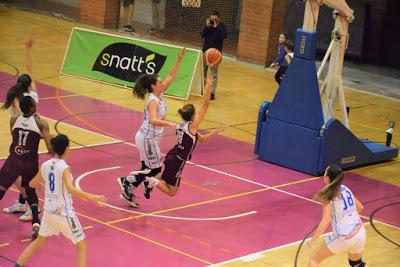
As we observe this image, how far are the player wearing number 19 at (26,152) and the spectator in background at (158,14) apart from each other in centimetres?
1709

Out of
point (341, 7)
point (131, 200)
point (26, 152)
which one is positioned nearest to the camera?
point (26, 152)

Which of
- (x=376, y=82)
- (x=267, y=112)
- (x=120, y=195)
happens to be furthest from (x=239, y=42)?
(x=120, y=195)

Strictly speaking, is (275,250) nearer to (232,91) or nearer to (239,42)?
(232,91)

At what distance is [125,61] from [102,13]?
8.18 metres

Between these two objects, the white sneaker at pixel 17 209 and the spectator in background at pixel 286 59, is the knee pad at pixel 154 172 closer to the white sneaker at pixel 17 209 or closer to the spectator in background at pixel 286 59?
the white sneaker at pixel 17 209

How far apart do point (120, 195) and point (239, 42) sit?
44.3ft

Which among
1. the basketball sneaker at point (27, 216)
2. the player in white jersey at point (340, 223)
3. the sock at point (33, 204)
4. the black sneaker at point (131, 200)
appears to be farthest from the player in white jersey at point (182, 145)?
the player in white jersey at point (340, 223)

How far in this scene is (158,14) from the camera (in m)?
28.3

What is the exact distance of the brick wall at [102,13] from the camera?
2870 centimetres

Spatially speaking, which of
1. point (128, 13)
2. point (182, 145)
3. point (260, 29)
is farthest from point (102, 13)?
point (182, 145)

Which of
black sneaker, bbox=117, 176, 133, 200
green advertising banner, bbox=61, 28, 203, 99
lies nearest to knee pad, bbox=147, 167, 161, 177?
black sneaker, bbox=117, 176, 133, 200

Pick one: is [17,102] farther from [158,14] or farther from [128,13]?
[128,13]

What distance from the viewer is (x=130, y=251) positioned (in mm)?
11203

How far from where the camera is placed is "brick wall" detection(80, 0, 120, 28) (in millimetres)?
28695
